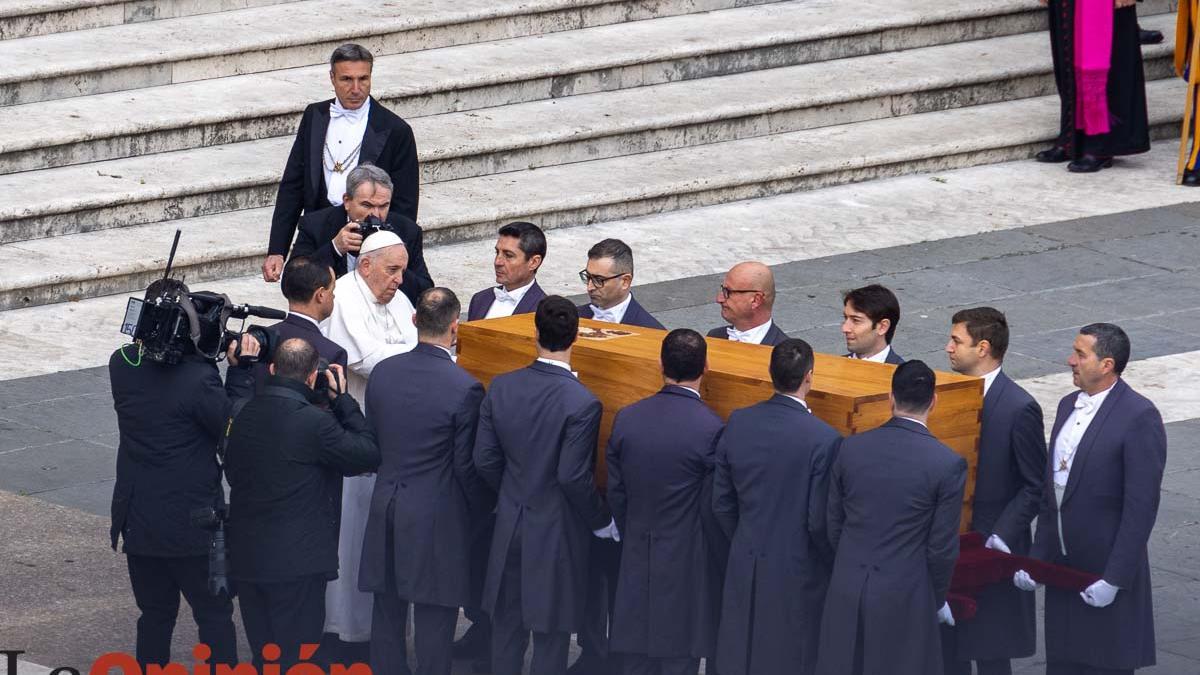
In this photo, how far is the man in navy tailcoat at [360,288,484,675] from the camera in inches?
291

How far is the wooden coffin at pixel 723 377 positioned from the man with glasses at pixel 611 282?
0.19 meters

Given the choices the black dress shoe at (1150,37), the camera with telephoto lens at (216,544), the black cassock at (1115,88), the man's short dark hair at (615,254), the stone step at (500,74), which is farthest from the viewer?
the black dress shoe at (1150,37)

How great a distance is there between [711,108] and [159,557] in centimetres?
800

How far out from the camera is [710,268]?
12.7m

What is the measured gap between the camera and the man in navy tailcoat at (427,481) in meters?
7.39

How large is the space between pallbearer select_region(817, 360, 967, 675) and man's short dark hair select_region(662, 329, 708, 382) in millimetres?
598

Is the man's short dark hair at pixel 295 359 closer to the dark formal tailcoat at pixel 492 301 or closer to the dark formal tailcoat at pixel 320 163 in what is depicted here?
the dark formal tailcoat at pixel 492 301

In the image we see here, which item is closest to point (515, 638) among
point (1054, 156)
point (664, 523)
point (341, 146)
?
point (664, 523)

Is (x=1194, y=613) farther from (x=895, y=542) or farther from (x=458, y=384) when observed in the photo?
(x=458, y=384)

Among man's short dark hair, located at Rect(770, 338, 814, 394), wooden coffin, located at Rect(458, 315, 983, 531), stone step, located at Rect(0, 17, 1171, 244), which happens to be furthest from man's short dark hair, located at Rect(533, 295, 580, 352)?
stone step, located at Rect(0, 17, 1171, 244)

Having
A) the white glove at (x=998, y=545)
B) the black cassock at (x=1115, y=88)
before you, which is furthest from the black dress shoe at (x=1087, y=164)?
the white glove at (x=998, y=545)

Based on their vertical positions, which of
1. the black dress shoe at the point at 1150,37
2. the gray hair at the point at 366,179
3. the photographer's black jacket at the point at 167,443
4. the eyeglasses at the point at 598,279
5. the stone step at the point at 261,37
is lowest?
the photographer's black jacket at the point at 167,443

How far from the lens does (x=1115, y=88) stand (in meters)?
14.6

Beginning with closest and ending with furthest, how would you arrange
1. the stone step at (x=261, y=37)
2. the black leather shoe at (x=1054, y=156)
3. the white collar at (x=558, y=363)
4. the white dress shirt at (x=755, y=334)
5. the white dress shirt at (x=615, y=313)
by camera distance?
the white collar at (x=558, y=363) → the white dress shirt at (x=755, y=334) → the white dress shirt at (x=615, y=313) → the stone step at (x=261, y=37) → the black leather shoe at (x=1054, y=156)
